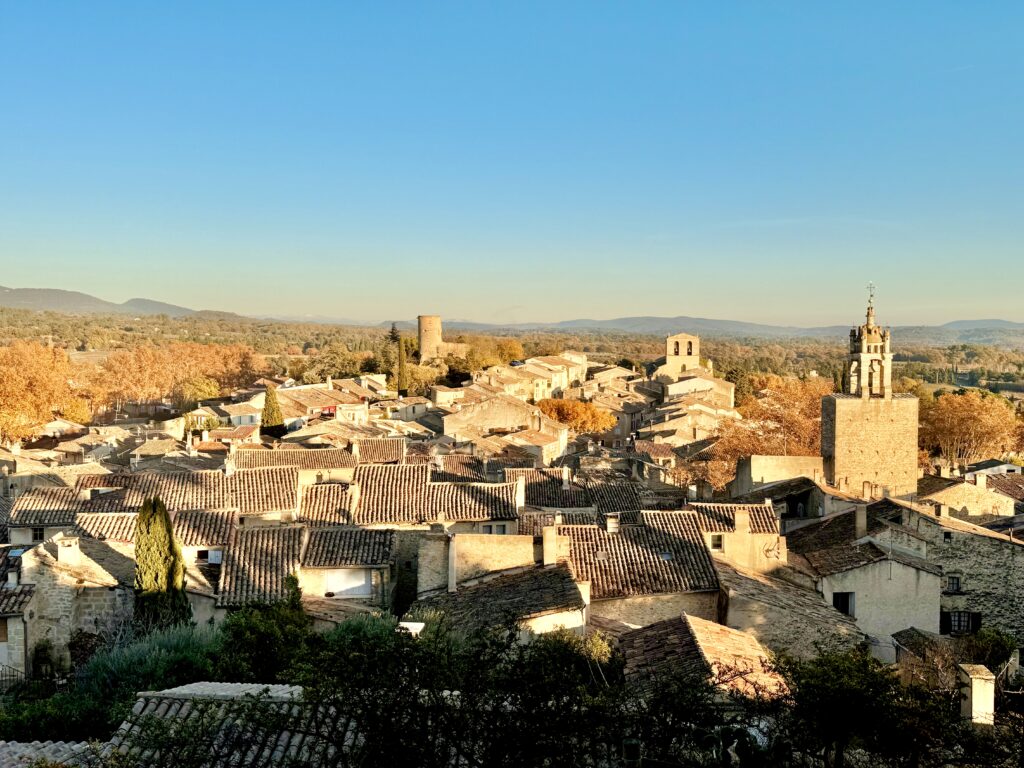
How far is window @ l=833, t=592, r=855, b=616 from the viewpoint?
1791 centimetres

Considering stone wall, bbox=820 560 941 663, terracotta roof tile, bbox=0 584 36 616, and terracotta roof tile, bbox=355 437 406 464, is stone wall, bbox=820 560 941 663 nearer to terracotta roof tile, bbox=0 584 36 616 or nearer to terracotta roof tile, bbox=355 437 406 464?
terracotta roof tile, bbox=0 584 36 616

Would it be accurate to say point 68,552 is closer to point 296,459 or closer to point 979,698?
point 979,698

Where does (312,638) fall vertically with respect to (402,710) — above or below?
below

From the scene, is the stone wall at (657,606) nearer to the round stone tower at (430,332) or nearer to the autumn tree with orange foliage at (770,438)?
the autumn tree with orange foliage at (770,438)

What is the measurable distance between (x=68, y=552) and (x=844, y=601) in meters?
14.0

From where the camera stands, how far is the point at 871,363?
93.2 feet

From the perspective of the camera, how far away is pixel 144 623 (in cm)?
1647

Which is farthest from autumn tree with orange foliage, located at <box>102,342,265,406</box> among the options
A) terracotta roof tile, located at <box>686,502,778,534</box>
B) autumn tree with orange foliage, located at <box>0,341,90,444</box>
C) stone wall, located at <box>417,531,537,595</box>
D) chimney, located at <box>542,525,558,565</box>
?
chimney, located at <box>542,525,558,565</box>

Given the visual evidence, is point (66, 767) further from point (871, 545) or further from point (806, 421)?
point (806, 421)

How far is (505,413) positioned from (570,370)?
39911 mm

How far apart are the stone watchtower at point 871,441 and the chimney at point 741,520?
332 inches

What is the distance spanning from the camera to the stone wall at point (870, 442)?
1093 inches

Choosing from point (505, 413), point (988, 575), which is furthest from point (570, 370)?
point (988, 575)

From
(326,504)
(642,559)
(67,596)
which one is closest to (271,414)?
(326,504)
